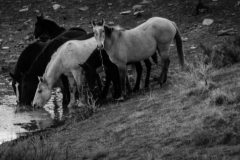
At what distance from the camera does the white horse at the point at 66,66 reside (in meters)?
11.5

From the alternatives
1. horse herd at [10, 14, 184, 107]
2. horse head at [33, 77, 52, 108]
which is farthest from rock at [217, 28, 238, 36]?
horse head at [33, 77, 52, 108]

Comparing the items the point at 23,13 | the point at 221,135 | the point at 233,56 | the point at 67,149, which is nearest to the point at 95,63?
the point at 233,56

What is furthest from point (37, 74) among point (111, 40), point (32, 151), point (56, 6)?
point (56, 6)

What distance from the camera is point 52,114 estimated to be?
447 inches

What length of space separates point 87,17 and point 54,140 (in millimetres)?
11123

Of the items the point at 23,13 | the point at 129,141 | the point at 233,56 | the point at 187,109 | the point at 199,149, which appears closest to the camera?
the point at 199,149

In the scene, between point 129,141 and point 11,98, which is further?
point 11,98

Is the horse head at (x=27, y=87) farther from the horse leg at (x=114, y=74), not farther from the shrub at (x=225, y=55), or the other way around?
the shrub at (x=225, y=55)

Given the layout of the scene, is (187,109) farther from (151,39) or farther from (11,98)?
(11,98)

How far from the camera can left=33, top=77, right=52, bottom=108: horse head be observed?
1165 cm

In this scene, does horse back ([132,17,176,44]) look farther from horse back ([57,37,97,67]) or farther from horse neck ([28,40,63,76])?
horse neck ([28,40,63,76])

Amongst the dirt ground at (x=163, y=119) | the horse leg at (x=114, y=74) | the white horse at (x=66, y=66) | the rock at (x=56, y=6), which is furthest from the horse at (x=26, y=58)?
the rock at (x=56, y=6)

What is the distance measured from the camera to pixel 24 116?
1117 cm

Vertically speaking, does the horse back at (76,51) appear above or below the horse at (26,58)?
above
